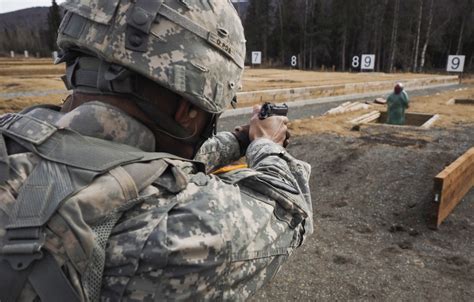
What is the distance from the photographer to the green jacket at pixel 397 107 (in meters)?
9.50

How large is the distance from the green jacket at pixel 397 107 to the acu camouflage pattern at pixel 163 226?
369 inches

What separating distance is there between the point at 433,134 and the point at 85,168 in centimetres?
853

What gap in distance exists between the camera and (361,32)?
145ft

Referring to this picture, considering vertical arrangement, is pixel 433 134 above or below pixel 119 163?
below

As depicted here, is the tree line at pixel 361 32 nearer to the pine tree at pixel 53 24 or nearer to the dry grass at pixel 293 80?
the dry grass at pixel 293 80

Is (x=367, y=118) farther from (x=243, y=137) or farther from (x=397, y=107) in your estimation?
(x=243, y=137)

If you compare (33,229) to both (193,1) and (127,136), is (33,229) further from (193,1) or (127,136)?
(193,1)

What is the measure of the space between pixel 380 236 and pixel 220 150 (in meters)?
3.00

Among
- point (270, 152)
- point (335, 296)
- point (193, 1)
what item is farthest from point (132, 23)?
point (335, 296)

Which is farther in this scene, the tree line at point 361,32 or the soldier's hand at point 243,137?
the tree line at point 361,32

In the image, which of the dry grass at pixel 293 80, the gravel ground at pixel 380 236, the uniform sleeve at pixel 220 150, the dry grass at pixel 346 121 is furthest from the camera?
the dry grass at pixel 293 80

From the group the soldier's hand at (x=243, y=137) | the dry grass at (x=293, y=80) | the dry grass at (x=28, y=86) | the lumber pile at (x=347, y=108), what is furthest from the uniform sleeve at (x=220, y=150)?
the dry grass at (x=293, y=80)

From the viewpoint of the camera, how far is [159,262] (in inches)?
32.1

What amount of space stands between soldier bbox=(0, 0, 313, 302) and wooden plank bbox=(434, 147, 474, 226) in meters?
3.48
